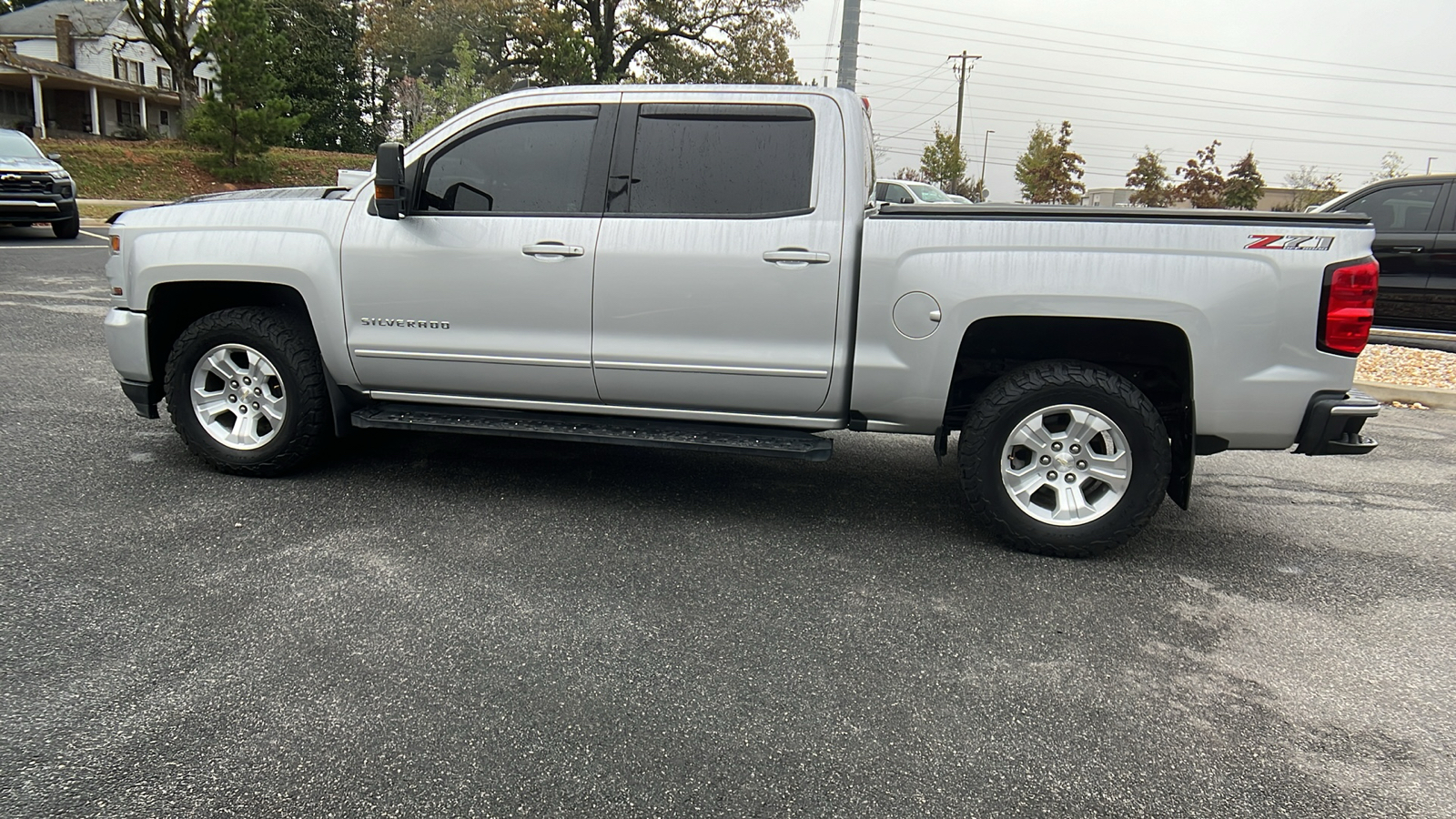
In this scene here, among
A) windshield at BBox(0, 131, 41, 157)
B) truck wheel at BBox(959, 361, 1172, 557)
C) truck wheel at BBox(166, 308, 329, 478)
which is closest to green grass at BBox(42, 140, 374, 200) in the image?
windshield at BBox(0, 131, 41, 157)

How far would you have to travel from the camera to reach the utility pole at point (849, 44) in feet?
40.5

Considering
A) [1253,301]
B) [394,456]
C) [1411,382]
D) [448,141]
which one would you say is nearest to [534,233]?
[448,141]

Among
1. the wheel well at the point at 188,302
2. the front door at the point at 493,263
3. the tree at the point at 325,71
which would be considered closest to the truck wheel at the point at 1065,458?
the front door at the point at 493,263

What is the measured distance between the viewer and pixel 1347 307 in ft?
12.6

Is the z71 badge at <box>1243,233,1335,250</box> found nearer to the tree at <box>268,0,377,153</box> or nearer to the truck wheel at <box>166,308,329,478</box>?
the truck wheel at <box>166,308,329,478</box>

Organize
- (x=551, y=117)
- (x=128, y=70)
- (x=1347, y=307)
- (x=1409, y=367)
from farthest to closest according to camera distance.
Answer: (x=128, y=70), (x=1409, y=367), (x=551, y=117), (x=1347, y=307)

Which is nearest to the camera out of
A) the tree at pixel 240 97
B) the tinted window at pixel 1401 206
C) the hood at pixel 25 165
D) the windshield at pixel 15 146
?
the tinted window at pixel 1401 206

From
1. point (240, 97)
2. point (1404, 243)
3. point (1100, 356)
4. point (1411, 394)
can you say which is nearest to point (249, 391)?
point (1100, 356)

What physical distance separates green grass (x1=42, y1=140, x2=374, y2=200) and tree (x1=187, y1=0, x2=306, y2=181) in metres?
0.78

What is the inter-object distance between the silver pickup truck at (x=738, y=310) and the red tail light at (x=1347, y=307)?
0.01 metres

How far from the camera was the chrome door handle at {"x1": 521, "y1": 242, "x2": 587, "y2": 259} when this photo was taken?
444 centimetres

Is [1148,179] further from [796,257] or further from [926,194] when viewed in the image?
[796,257]

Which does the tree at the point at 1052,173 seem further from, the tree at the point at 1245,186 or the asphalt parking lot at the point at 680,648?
the asphalt parking lot at the point at 680,648

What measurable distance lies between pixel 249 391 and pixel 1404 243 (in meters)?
10.5
